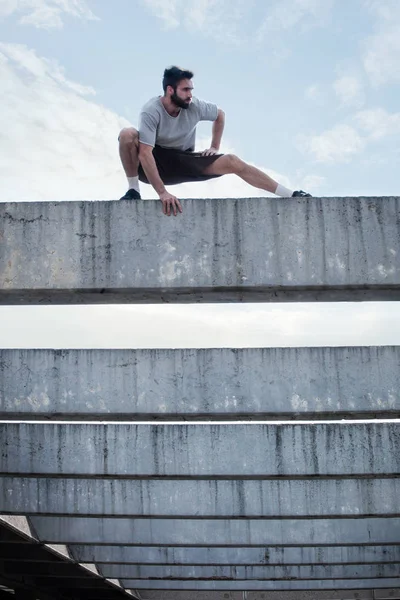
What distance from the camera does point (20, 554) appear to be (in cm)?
1666

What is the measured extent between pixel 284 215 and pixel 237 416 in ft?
7.08

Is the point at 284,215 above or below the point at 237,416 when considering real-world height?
above

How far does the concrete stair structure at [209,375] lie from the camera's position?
6570 mm

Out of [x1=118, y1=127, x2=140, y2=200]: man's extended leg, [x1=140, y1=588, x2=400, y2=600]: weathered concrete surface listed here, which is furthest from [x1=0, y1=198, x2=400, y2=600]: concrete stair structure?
[x1=140, y1=588, x2=400, y2=600]: weathered concrete surface

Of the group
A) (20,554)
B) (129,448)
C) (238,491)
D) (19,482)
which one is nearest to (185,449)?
(129,448)

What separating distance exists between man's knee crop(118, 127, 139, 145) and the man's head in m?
0.46

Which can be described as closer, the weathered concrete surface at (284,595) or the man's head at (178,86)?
the man's head at (178,86)

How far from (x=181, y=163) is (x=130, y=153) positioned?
58cm

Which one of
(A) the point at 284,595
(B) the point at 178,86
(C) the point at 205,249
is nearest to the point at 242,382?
(C) the point at 205,249

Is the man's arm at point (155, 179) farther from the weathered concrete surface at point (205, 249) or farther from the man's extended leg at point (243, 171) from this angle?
the man's extended leg at point (243, 171)

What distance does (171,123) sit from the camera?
734 centimetres

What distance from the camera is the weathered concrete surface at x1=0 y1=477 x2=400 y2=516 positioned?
11773mm

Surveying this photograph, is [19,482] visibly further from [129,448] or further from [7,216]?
[7,216]

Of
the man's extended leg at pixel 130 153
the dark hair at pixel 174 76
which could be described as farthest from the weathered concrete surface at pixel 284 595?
the dark hair at pixel 174 76
